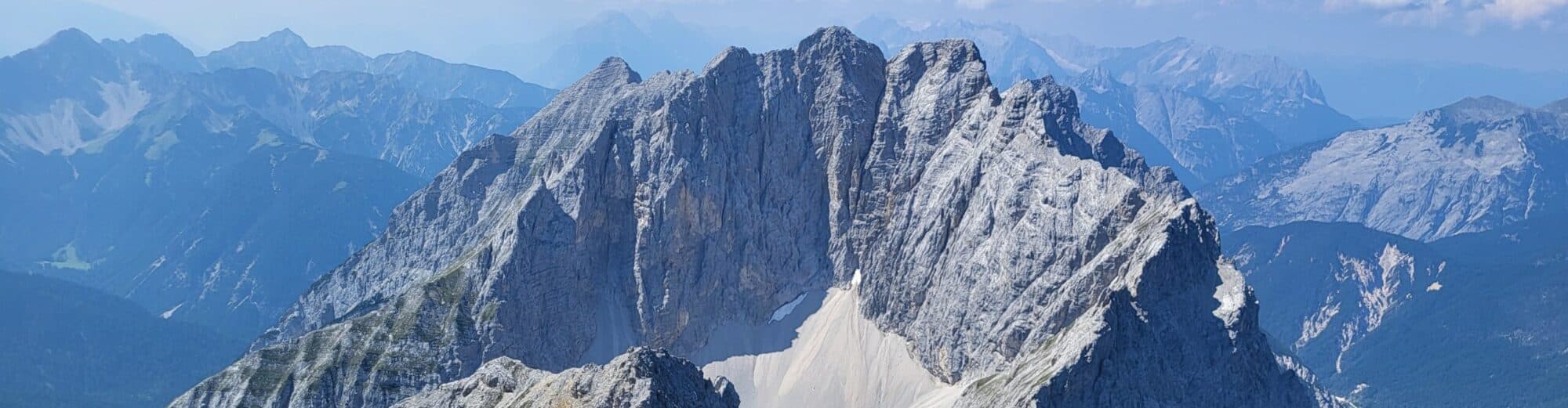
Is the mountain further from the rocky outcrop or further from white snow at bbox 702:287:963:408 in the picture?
the rocky outcrop

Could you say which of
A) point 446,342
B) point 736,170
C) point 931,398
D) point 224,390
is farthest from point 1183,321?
point 224,390

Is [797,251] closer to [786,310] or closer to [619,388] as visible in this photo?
[786,310]

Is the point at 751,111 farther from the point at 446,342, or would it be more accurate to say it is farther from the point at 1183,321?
the point at 1183,321

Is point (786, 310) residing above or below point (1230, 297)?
above

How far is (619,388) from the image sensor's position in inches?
2872

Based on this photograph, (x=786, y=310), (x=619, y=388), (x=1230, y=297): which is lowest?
(x=1230, y=297)

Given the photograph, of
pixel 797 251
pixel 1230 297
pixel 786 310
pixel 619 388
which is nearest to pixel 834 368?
pixel 786 310

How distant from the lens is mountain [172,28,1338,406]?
127 m

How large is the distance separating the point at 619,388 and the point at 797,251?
9595cm

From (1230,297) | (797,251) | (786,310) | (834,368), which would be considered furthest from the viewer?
(797,251)

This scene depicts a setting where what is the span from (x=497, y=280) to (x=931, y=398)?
57.2 meters

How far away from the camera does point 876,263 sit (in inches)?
6255

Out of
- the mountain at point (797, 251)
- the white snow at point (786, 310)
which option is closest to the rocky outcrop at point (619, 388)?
the mountain at point (797, 251)

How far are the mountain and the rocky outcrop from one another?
45.9 metres
